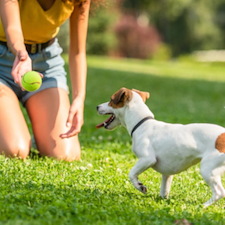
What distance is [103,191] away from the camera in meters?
4.82

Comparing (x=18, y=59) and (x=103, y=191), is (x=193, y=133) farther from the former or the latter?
(x=18, y=59)

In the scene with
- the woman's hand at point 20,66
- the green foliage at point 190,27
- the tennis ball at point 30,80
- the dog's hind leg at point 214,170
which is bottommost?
the green foliage at point 190,27

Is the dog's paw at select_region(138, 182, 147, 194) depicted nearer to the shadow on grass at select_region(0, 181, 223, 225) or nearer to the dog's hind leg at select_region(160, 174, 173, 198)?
Answer: the shadow on grass at select_region(0, 181, 223, 225)

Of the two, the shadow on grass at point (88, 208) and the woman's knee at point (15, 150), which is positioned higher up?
the shadow on grass at point (88, 208)

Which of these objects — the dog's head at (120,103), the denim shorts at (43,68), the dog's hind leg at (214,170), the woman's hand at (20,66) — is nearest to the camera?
the dog's hind leg at (214,170)

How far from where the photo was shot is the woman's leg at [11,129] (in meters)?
5.89

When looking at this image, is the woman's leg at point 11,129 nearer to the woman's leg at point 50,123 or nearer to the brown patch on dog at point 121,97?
the woman's leg at point 50,123

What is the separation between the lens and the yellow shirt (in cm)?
611

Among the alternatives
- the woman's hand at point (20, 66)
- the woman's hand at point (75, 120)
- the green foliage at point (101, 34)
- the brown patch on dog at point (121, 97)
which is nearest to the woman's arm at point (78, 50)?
the woman's hand at point (75, 120)

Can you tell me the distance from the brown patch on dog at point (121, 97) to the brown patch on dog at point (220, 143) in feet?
3.09

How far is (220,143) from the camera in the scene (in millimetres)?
4336

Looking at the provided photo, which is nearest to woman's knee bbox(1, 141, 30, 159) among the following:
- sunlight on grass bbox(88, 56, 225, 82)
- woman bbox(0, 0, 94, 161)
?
woman bbox(0, 0, 94, 161)

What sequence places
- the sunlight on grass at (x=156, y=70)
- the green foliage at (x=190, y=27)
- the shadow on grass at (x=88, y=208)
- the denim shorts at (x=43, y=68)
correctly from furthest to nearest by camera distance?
the green foliage at (x=190, y=27) → the sunlight on grass at (x=156, y=70) → the denim shorts at (x=43, y=68) → the shadow on grass at (x=88, y=208)

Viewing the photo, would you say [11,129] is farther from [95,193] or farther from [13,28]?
[95,193]
